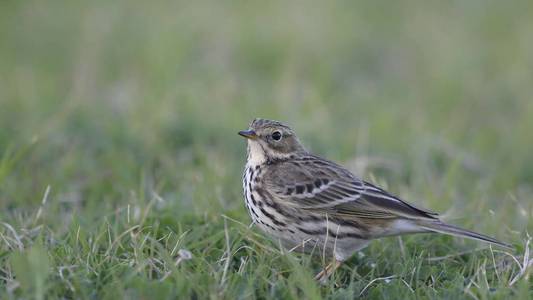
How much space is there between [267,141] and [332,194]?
0.69 m

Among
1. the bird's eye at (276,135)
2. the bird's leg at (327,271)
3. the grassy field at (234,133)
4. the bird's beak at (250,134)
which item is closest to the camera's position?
the grassy field at (234,133)

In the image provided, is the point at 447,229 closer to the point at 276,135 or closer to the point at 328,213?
the point at 328,213

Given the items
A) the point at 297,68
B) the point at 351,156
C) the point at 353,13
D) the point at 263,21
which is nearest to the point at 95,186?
the point at 351,156

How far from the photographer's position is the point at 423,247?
5.67 metres

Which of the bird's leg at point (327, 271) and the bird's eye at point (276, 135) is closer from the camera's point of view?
the bird's leg at point (327, 271)

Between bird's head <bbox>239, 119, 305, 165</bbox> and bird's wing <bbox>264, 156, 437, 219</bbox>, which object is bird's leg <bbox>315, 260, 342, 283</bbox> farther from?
bird's head <bbox>239, 119, 305, 165</bbox>

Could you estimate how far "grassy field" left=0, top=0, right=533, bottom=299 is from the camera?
15.9 ft

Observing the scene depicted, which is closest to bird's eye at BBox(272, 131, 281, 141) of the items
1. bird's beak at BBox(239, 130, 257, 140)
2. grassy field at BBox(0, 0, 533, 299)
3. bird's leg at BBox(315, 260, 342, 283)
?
bird's beak at BBox(239, 130, 257, 140)

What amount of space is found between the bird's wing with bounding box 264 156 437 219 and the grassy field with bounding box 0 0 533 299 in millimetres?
334

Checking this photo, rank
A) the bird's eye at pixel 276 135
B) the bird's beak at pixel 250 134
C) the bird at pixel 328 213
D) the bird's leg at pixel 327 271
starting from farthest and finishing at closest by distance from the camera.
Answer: the bird's eye at pixel 276 135 → the bird's beak at pixel 250 134 → the bird at pixel 328 213 → the bird's leg at pixel 327 271

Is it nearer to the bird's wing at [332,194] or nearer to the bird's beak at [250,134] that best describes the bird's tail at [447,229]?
the bird's wing at [332,194]

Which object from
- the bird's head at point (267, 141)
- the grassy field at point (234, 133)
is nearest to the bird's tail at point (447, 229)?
the grassy field at point (234, 133)

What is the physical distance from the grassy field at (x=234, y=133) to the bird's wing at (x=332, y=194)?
0.33 m

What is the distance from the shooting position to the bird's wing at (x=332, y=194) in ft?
17.7
